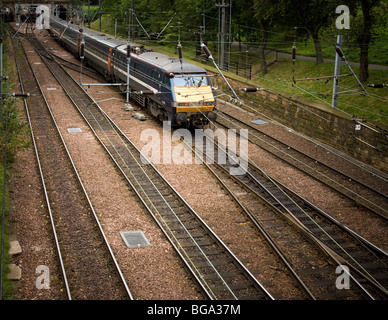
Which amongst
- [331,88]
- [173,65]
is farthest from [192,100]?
[331,88]

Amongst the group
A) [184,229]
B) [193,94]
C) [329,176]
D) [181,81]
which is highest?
[181,81]

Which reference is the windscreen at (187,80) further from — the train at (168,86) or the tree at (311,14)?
the tree at (311,14)

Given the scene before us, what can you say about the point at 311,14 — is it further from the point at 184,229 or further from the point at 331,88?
the point at 184,229

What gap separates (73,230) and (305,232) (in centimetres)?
652

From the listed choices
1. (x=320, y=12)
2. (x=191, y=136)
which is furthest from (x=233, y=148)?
(x=320, y=12)

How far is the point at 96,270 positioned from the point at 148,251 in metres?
1.53

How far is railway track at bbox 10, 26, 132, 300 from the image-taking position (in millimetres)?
11336

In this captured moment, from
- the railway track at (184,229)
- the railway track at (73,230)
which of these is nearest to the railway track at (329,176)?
the railway track at (184,229)

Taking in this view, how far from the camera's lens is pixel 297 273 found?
12.0 meters

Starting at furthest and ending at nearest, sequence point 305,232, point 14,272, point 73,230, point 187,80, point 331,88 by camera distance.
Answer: point 331,88 → point 187,80 → point 73,230 → point 305,232 → point 14,272

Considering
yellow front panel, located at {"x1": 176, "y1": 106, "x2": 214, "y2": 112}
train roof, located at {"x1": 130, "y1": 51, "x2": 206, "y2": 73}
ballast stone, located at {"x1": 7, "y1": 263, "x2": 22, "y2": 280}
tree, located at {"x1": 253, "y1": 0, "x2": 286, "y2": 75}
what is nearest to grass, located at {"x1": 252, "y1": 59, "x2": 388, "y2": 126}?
tree, located at {"x1": 253, "y1": 0, "x2": 286, "y2": 75}

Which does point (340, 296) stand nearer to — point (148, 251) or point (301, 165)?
point (148, 251)

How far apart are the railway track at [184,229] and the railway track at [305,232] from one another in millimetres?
1303

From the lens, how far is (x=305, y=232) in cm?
1370
